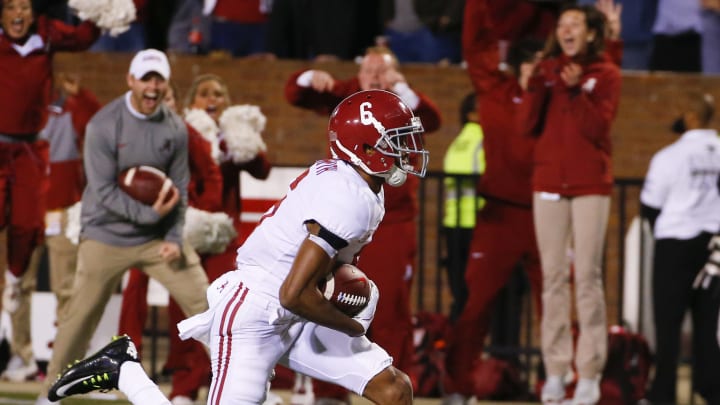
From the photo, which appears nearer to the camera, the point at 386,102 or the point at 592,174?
the point at 386,102

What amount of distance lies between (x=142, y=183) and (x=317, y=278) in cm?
290

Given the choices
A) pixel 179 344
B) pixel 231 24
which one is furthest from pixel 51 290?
pixel 231 24

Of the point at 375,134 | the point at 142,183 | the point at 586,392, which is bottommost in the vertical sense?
the point at 586,392

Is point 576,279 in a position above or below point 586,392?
above

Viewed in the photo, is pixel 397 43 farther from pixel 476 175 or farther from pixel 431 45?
pixel 476 175

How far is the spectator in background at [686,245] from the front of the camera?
950 centimetres

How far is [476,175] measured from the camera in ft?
32.9

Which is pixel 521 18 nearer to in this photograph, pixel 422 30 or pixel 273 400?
pixel 422 30

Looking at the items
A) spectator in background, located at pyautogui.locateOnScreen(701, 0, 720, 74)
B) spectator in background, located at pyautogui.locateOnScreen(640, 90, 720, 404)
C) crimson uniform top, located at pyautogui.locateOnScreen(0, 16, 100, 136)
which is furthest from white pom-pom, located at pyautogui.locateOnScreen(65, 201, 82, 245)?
spectator in background, located at pyautogui.locateOnScreen(701, 0, 720, 74)

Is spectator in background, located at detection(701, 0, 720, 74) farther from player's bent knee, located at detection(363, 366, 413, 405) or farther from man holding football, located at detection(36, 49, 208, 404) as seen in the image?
player's bent knee, located at detection(363, 366, 413, 405)

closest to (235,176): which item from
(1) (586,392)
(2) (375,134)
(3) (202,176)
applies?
(3) (202,176)

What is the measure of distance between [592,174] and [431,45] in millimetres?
3962

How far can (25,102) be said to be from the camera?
946 cm

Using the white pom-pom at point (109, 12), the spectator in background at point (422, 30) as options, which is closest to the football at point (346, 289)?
the white pom-pom at point (109, 12)
